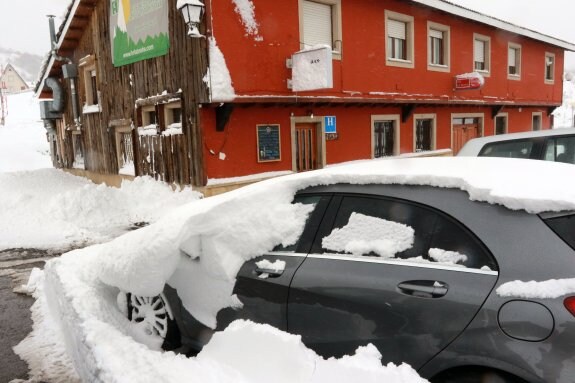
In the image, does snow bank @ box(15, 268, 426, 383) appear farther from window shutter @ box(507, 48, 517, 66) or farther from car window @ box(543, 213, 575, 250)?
window shutter @ box(507, 48, 517, 66)

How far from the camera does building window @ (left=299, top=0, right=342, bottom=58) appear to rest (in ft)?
37.0

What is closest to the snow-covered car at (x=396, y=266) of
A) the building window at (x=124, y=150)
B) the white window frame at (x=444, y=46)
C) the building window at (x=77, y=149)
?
the building window at (x=124, y=150)

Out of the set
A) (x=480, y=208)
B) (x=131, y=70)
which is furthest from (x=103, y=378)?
(x=131, y=70)

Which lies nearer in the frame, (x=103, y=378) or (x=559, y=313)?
(x=559, y=313)

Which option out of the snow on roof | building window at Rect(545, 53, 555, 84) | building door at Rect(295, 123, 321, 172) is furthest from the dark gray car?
building window at Rect(545, 53, 555, 84)

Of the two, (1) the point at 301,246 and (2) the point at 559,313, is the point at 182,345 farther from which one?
(2) the point at 559,313

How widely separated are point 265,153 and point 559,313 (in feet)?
30.8

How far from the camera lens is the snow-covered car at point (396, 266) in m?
1.91

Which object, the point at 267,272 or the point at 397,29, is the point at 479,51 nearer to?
the point at 397,29

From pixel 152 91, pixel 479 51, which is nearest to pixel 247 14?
pixel 152 91

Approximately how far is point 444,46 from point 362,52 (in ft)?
14.8

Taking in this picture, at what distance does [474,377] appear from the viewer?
2.00m

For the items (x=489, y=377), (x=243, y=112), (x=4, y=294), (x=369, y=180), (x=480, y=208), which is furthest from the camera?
(x=243, y=112)

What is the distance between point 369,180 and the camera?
261 centimetres
